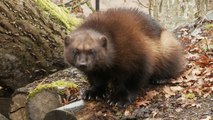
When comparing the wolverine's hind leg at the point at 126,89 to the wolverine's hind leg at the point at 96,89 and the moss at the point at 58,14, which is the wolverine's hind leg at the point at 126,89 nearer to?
the wolverine's hind leg at the point at 96,89

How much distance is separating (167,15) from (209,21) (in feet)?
6.30

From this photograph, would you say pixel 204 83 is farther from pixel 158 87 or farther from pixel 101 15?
pixel 101 15

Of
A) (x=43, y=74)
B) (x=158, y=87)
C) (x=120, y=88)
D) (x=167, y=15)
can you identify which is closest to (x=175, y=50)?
(x=158, y=87)

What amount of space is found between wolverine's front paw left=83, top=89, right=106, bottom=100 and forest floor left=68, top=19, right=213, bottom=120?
11 cm

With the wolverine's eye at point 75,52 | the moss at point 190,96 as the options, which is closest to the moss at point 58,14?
the wolverine's eye at point 75,52

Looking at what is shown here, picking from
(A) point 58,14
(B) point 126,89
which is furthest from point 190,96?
(A) point 58,14

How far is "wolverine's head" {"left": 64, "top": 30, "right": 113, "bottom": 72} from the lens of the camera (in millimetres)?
4559

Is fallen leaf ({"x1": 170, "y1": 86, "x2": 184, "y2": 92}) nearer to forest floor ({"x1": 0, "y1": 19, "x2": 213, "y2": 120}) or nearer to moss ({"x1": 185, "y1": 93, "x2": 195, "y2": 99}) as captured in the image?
forest floor ({"x1": 0, "y1": 19, "x2": 213, "y2": 120})

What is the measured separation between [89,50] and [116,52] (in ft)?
1.00

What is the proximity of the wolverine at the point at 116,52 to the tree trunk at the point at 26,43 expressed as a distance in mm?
1812

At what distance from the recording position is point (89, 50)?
15.0 feet

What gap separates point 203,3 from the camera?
9.85 meters

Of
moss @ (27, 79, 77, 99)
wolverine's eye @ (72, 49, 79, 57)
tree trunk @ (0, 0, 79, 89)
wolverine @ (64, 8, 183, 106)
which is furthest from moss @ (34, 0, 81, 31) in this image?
wolverine's eye @ (72, 49, 79, 57)

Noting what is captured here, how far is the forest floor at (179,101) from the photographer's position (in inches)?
178
